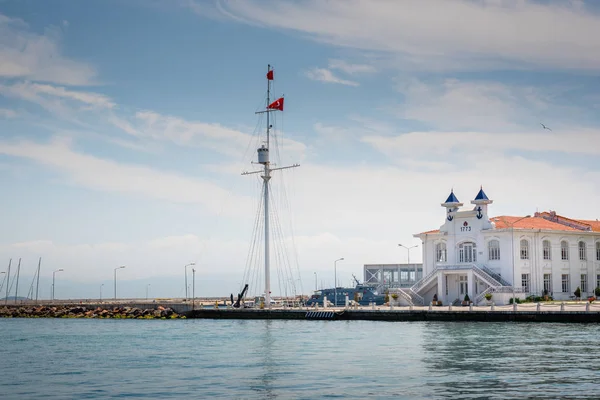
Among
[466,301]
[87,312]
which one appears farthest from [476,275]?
[87,312]

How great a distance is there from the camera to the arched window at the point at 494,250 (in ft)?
278

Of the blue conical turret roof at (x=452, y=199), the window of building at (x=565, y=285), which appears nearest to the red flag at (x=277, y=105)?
the blue conical turret roof at (x=452, y=199)

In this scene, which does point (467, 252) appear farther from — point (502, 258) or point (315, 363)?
point (315, 363)

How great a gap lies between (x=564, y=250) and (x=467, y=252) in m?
10.6

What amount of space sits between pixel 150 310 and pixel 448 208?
38.0 meters

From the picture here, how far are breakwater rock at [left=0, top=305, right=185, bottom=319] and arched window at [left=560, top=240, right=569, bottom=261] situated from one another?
4329cm

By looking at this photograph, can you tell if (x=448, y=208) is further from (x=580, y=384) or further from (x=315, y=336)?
(x=580, y=384)

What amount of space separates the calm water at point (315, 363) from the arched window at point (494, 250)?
19819 millimetres

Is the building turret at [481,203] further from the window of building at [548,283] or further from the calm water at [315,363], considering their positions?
the calm water at [315,363]

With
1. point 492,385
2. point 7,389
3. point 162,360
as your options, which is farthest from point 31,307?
point 492,385

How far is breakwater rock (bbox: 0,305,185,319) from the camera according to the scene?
95.5 meters

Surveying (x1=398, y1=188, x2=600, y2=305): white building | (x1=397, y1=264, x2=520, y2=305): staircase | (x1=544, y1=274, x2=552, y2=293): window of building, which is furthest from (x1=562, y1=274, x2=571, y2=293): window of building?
(x1=397, y1=264, x2=520, y2=305): staircase

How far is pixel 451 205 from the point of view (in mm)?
88938

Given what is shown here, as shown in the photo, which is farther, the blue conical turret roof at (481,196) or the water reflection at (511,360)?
the blue conical turret roof at (481,196)
